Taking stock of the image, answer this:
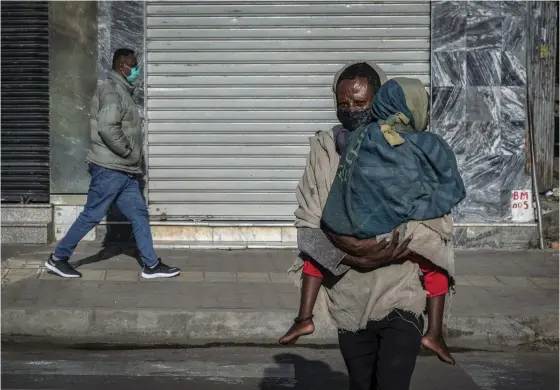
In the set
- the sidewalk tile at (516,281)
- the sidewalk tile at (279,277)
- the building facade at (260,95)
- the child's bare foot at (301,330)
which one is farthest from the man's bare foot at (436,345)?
the building facade at (260,95)

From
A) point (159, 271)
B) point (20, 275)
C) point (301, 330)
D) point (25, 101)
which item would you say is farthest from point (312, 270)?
point (25, 101)

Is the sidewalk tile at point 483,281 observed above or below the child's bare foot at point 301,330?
below

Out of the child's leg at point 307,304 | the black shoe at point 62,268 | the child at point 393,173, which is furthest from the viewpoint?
the black shoe at point 62,268

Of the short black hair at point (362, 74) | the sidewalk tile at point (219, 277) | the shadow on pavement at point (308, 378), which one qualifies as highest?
the short black hair at point (362, 74)

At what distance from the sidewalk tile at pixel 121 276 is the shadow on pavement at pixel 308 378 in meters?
2.37

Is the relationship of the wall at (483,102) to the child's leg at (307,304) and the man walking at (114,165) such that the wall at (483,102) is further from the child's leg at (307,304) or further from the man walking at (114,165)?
the child's leg at (307,304)

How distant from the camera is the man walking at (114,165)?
348 inches

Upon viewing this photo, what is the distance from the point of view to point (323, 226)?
4.14m

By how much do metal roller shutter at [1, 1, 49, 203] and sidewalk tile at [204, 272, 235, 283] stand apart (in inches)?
101

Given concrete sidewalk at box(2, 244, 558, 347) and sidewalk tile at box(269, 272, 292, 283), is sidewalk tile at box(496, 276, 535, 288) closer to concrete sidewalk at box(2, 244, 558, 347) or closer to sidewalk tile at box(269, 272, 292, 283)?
concrete sidewalk at box(2, 244, 558, 347)

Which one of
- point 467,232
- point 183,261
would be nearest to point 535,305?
point 467,232

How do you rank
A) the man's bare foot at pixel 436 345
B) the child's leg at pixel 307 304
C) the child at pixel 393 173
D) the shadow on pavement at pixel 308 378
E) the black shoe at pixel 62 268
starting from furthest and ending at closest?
the black shoe at pixel 62 268
the shadow on pavement at pixel 308 378
the child's leg at pixel 307 304
the man's bare foot at pixel 436 345
the child at pixel 393 173

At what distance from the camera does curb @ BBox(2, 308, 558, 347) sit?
7.70 metres

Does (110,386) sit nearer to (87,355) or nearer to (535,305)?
(87,355)
